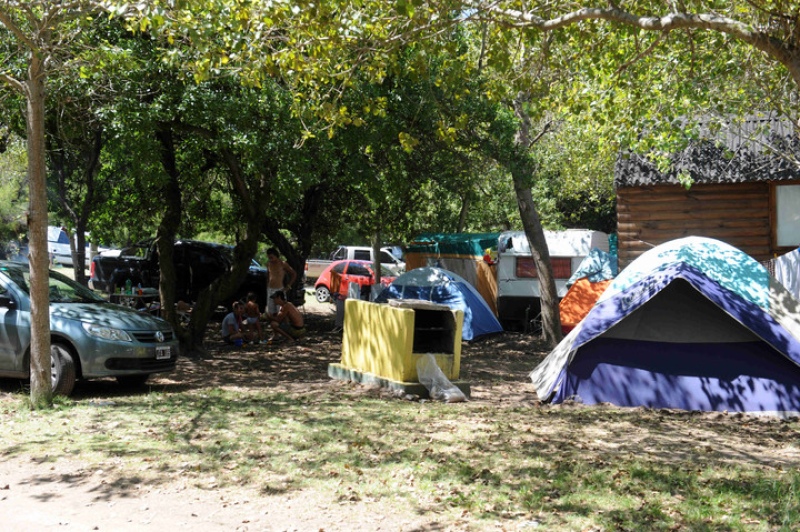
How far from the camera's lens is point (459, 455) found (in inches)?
273

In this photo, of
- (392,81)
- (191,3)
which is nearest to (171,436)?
(191,3)

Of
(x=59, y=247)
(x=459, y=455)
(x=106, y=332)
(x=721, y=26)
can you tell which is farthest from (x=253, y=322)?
(x=59, y=247)

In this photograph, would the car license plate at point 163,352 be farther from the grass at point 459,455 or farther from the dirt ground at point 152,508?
the dirt ground at point 152,508

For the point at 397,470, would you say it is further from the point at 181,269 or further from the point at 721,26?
the point at 181,269

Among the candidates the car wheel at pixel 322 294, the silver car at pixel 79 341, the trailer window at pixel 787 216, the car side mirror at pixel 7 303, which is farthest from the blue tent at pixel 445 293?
the car wheel at pixel 322 294

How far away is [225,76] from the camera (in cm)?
1166

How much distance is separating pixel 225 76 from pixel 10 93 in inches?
128

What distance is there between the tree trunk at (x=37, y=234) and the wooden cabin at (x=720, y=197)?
11.5m

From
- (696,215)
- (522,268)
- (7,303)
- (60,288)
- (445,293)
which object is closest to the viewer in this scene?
(7,303)

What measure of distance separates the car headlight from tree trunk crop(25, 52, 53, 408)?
1.03m

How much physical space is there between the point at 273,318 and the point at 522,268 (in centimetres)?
668

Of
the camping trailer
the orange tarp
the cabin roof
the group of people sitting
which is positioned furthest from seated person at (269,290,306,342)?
the cabin roof

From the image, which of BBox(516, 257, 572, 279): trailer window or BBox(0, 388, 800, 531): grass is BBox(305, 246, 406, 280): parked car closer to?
BBox(516, 257, 572, 279): trailer window

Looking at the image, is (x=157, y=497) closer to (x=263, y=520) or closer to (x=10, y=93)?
(x=263, y=520)
